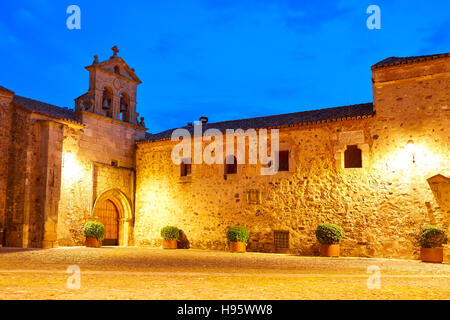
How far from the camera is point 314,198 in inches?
652

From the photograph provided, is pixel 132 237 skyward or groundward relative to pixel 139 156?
groundward

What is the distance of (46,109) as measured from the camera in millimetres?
19016

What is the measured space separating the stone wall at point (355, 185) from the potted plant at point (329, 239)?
2.21ft

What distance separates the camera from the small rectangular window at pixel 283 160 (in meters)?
18.0

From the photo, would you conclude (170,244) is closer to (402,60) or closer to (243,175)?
(243,175)

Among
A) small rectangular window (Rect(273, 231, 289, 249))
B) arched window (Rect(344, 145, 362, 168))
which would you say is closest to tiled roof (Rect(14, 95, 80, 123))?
small rectangular window (Rect(273, 231, 289, 249))

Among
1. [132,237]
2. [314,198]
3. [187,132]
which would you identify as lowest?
[132,237]

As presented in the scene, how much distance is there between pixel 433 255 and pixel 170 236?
10867 millimetres

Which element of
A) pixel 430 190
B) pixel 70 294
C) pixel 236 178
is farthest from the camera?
pixel 236 178

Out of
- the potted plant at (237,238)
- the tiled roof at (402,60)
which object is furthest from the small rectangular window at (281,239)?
the tiled roof at (402,60)
